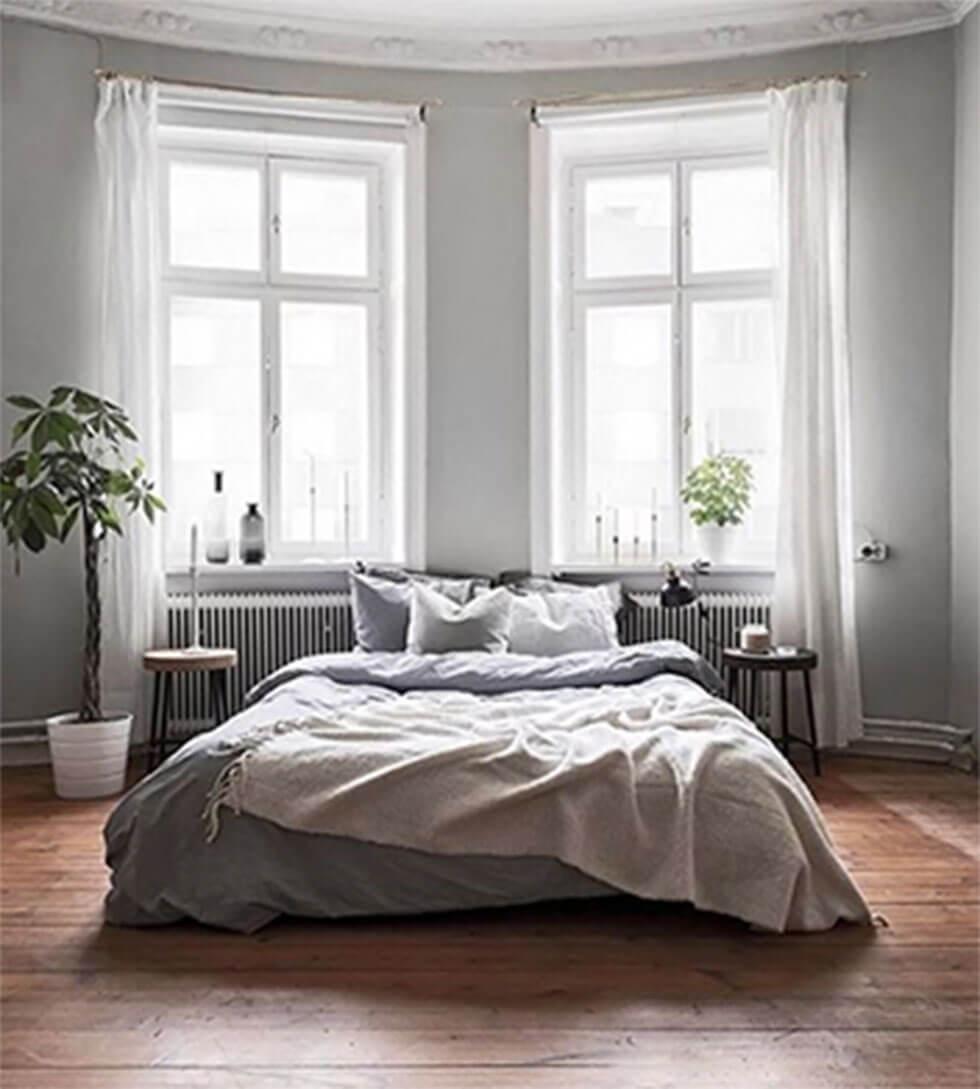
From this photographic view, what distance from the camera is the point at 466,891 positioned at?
298 cm

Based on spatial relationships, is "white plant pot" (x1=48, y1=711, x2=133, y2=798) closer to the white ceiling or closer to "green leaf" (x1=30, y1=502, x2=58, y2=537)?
"green leaf" (x1=30, y1=502, x2=58, y2=537)

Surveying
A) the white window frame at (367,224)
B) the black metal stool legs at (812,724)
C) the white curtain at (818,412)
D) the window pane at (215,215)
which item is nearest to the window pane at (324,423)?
the white window frame at (367,224)

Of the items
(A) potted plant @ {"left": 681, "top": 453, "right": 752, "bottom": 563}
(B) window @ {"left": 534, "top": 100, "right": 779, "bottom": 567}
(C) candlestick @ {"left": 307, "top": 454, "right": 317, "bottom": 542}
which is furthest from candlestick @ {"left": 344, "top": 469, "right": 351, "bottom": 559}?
(A) potted plant @ {"left": 681, "top": 453, "right": 752, "bottom": 563}

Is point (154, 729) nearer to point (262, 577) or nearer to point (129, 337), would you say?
point (262, 577)

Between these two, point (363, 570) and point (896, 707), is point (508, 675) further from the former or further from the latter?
point (896, 707)

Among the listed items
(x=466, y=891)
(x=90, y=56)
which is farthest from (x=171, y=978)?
(x=90, y=56)

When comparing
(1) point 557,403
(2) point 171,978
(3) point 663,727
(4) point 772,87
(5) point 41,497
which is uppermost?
(4) point 772,87

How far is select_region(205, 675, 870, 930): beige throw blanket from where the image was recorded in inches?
114

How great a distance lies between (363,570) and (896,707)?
2.62 metres

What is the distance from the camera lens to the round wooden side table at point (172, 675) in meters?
4.63

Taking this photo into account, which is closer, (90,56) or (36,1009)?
(36,1009)

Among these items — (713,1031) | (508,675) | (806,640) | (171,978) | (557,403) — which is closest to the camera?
(713,1031)

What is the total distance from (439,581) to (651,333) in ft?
5.80

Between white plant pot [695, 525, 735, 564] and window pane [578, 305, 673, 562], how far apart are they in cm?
29
